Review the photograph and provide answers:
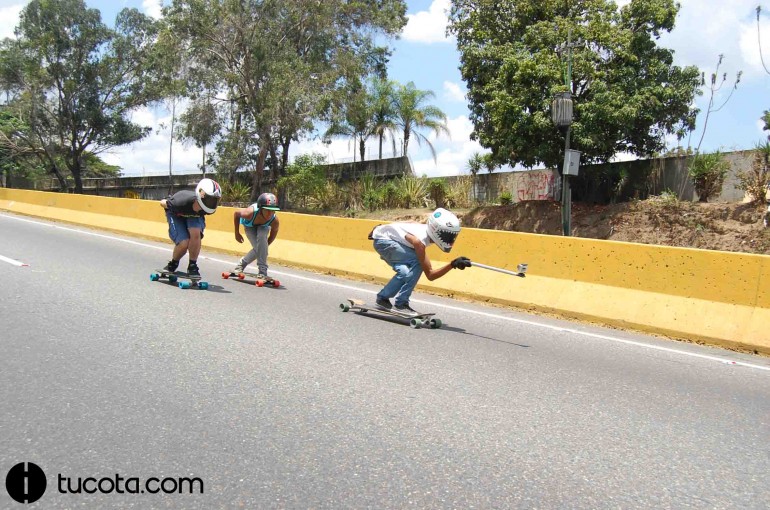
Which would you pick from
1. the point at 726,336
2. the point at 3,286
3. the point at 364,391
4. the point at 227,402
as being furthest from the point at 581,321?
the point at 3,286

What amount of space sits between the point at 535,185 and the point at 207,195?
2062 centimetres

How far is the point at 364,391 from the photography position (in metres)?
5.12

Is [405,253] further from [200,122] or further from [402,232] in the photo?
[200,122]

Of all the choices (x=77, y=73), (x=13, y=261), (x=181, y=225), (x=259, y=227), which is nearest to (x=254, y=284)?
(x=259, y=227)

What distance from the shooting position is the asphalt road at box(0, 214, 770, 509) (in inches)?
140

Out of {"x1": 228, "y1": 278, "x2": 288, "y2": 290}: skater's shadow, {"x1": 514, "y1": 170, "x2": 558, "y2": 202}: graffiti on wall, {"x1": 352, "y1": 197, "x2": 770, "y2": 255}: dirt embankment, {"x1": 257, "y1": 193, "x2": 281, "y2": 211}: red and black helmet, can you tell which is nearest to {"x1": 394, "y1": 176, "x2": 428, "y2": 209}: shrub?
{"x1": 352, "y1": 197, "x2": 770, "y2": 255}: dirt embankment

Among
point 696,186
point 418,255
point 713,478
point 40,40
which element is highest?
point 40,40

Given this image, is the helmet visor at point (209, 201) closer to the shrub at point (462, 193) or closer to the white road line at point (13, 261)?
the white road line at point (13, 261)

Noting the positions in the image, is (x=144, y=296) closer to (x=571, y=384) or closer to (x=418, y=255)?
(x=418, y=255)

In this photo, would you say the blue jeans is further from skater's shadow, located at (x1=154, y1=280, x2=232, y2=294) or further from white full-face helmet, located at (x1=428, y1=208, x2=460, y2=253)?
skater's shadow, located at (x1=154, y1=280, x2=232, y2=294)

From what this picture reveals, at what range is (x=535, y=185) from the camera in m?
27.9

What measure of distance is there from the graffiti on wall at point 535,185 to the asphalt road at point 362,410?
19587 millimetres

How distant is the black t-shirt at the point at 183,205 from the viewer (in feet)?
31.2

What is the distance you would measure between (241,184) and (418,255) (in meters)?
30.4
